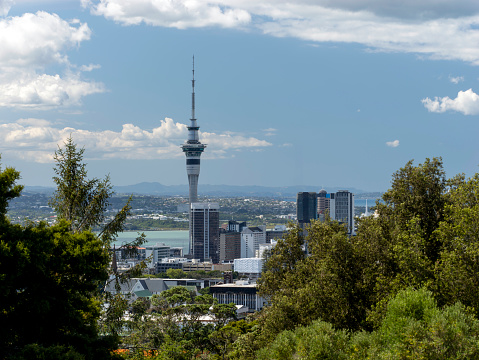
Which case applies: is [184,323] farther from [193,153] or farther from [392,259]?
[193,153]

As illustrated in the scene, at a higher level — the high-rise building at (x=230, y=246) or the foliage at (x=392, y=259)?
the foliage at (x=392, y=259)

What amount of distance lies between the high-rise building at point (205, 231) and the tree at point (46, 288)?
149m

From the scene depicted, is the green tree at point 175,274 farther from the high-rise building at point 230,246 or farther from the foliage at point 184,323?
the foliage at point 184,323

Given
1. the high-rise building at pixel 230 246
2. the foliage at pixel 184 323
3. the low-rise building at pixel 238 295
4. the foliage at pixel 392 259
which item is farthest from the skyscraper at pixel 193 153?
the foliage at pixel 392 259

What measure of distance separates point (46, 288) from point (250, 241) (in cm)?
14758

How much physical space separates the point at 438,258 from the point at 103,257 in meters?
7.96

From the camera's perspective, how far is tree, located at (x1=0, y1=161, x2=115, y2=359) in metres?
9.68

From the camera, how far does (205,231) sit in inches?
6363

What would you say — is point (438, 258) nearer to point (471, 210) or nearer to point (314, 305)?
point (471, 210)

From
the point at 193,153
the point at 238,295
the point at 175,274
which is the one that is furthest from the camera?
the point at 193,153

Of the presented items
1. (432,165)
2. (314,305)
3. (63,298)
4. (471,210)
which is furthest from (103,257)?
(432,165)

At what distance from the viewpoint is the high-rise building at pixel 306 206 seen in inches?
7195

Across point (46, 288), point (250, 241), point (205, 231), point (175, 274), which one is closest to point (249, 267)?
point (175, 274)

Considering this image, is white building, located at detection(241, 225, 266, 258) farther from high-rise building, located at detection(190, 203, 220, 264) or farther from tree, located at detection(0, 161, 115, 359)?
tree, located at detection(0, 161, 115, 359)
